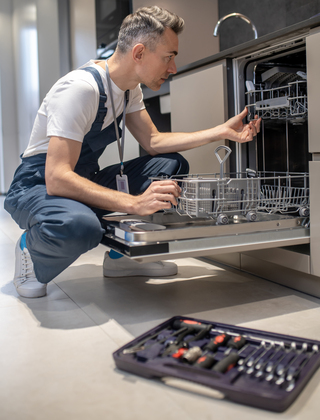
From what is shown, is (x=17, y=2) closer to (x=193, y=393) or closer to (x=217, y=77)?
(x=217, y=77)

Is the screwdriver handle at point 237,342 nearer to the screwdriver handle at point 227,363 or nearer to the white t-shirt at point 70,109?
the screwdriver handle at point 227,363

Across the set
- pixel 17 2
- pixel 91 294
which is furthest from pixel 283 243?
pixel 17 2

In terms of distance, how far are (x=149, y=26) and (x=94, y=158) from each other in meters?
0.55

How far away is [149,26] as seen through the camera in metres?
1.54

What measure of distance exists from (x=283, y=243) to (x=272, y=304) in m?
0.22

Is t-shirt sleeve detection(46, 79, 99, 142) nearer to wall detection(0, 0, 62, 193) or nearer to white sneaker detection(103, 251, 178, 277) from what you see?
white sneaker detection(103, 251, 178, 277)

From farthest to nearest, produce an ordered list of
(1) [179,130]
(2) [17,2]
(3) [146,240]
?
1. (2) [17,2]
2. (1) [179,130]
3. (3) [146,240]

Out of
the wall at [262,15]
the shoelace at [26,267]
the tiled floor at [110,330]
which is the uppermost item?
the wall at [262,15]

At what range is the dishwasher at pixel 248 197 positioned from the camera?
4.05 feet

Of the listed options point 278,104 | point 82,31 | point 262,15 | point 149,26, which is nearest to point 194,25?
point 262,15

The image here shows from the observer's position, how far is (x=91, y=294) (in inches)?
62.6

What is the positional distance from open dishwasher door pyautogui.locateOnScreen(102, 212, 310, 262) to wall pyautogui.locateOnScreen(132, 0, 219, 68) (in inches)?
74.9

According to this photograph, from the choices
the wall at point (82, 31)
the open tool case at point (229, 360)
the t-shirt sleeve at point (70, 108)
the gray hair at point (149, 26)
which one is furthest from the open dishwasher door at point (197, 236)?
the wall at point (82, 31)

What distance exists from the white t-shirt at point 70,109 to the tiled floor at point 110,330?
1.87 feet
